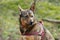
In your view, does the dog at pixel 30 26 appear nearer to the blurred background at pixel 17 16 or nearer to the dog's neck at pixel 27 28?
the dog's neck at pixel 27 28

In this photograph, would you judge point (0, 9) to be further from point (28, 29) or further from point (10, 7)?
point (28, 29)

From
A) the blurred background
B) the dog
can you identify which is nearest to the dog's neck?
the dog

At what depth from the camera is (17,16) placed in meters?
11.1

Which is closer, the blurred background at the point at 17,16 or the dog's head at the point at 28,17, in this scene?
the dog's head at the point at 28,17

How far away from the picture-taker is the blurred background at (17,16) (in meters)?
9.84

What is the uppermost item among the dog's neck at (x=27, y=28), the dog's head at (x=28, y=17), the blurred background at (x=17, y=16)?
the dog's head at (x=28, y=17)

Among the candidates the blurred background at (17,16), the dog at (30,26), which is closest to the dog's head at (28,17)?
the dog at (30,26)

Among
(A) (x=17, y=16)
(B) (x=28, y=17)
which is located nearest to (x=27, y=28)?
(B) (x=28, y=17)

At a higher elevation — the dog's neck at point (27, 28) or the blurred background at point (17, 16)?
the dog's neck at point (27, 28)

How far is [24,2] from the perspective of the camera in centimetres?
1216

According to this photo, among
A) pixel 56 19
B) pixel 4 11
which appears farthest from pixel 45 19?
pixel 4 11

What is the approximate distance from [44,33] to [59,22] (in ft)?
13.0

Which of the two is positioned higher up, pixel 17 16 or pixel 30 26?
pixel 30 26

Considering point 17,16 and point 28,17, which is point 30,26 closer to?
→ point 28,17
